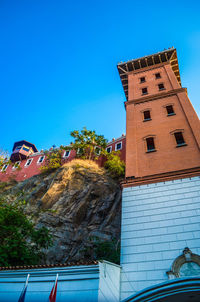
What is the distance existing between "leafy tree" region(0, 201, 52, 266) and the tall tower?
568 cm

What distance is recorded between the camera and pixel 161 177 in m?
13.5

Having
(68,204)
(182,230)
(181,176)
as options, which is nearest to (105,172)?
(68,204)

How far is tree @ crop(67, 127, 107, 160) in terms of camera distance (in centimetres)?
3825

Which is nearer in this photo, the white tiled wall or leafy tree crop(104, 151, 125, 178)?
the white tiled wall

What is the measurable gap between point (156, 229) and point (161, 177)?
3.42m

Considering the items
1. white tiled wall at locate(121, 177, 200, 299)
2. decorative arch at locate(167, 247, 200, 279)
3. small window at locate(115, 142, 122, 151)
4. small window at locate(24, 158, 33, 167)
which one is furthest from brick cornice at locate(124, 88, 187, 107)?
small window at locate(24, 158, 33, 167)

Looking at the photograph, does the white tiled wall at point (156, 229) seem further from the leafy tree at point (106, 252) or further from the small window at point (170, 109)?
the small window at point (170, 109)

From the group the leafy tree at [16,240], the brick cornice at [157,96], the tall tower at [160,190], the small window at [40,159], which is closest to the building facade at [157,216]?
the tall tower at [160,190]

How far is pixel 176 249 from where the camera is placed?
9898 mm

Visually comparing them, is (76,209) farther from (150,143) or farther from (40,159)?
(40,159)

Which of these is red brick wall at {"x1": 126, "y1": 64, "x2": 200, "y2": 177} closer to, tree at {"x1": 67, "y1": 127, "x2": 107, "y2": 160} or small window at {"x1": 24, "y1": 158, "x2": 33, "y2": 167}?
tree at {"x1": 67, "y1": 127, "x2": 107, "y2": 160}

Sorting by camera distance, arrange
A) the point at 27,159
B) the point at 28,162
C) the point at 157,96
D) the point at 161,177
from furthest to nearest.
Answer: the point at 27,159, the point at 28,162, the point at 157,96, the point at 161,177

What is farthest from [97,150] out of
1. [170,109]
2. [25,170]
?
[170,109]

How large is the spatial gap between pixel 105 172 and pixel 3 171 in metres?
25.0
